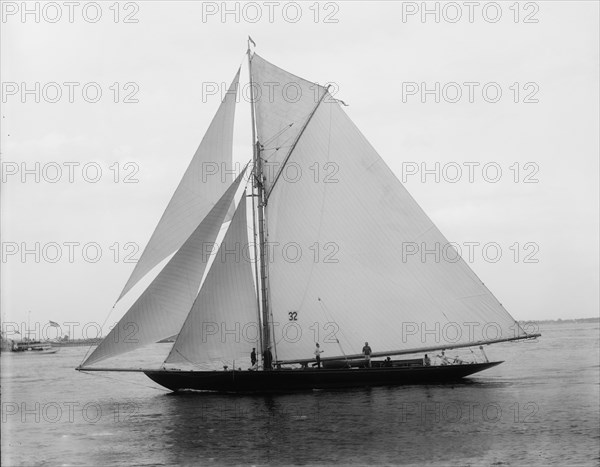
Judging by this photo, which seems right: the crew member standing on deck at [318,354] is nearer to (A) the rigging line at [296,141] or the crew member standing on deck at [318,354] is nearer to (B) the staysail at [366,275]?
(B) the staysail at [366,275]

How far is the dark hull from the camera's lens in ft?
144

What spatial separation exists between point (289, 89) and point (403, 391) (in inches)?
736

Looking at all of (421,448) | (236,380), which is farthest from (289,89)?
(421,448)

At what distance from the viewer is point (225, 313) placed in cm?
4319

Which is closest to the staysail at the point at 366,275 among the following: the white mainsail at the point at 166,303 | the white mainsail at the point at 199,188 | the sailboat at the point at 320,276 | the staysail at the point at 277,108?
the sailboat at the point at 320,276

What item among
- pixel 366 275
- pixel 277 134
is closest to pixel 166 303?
pixel 366 275

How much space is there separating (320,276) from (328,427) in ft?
43.1

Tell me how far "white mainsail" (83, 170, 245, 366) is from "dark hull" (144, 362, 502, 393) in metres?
4.04

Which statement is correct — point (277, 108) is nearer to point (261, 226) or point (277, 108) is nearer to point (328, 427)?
point (261, 226)

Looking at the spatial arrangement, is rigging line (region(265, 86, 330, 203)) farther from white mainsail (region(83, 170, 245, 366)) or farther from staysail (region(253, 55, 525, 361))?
white mainsail (region(83, 170, 245, 366))

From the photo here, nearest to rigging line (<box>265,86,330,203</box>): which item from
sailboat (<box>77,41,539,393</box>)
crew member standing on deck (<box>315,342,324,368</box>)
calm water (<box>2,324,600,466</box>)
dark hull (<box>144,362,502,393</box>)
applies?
sailboat (<box>77,41,539,393</box>)

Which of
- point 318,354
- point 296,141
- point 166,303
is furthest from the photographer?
point 296,141

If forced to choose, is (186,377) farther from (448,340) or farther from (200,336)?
(448,340)

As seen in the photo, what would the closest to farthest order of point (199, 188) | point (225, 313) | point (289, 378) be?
point (225, 313), point (289, 378), point (199, 188)
